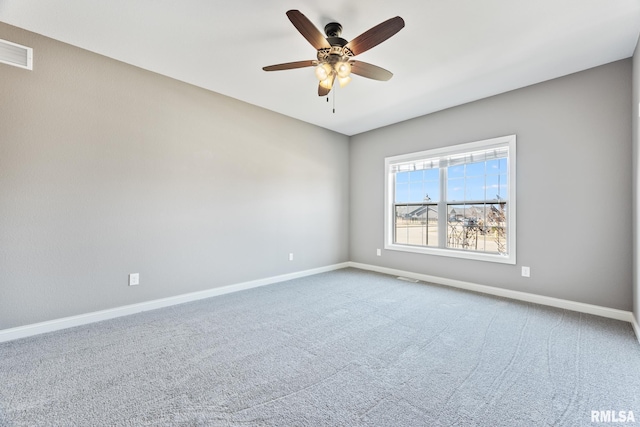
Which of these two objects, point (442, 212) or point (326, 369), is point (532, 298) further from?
point (326, 369)

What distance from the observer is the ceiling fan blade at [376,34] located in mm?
1825

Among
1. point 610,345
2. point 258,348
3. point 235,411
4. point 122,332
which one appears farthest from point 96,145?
point 610,345

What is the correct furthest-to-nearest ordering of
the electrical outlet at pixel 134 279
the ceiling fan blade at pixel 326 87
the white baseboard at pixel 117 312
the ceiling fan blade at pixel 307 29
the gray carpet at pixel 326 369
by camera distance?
1. the electrical outlet at pixel 134 279
2. the ceiling fan blade at pixel 326 87
3. the white baseboard at pixel 117 312
4. the ceiling fan blade at pixel 307 29
5. the gray carpet at pixel 326 369

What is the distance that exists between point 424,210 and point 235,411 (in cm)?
402

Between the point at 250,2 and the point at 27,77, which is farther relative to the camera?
the point at 27,77

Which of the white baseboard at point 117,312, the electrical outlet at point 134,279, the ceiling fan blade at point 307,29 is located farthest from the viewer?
the electrical outlet at point 134,279

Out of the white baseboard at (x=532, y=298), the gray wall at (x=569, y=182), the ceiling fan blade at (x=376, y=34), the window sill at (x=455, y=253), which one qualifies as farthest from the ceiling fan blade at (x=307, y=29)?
the white baseboard at (x=532, y=298)

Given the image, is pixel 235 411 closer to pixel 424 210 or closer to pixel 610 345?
pixel 610 345

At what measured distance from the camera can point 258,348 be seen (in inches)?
87.1

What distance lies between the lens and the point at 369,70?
2.44 meters

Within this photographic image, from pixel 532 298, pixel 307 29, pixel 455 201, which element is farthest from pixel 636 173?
pixel 307 29

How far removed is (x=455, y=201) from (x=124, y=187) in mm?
4437

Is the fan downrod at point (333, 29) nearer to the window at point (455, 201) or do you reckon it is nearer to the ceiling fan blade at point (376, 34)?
the ceiling fan blade at point (376, 34)

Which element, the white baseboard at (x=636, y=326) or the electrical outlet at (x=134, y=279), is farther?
the electrical outlet at (x=134, y=279)
